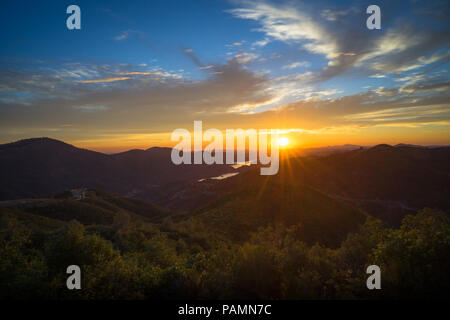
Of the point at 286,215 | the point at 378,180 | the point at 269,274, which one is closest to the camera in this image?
the point at 269,274

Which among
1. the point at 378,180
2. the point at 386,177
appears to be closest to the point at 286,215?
the point at 378,180

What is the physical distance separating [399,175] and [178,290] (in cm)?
12023

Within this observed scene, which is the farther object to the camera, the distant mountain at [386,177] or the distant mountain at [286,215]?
the distant mountain at [386,177]

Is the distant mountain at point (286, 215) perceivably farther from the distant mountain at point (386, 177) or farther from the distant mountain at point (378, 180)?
the distant mountain at point (386, 177)

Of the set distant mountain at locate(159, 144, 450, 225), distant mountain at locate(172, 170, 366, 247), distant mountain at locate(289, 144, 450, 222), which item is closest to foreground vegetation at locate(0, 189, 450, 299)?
distant mountain at locate(172, 170, 366, 247)

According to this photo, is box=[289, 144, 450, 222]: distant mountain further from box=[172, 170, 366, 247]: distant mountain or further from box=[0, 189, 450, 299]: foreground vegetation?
box=[0, 189, 450, 299]: foreground vegetation

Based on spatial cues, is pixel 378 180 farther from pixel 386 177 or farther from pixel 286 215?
pixel 286 215

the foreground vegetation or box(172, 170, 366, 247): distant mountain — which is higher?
the foreground vegetation

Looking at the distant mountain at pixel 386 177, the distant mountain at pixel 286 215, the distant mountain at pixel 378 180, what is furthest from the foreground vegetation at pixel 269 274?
the distant mountain at pixel 386 177

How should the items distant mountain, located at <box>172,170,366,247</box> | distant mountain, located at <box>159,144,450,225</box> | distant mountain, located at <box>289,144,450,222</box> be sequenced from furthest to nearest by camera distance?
distant mountain, located at <box>289,144,450,222</box>
distant mountain, located at <box>159,144,450,225</box>
distant mountain, located at <box>172,170,366,247</box>

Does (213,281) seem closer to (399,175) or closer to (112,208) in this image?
(112,208)

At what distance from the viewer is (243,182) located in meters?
128

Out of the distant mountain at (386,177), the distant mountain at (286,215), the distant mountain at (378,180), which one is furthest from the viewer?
the distant mountain at (386,177)
